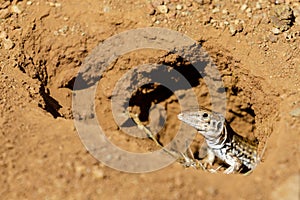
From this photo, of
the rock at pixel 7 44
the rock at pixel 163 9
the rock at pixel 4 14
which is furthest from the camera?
the rock at pixel 163 9

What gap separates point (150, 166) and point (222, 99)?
7.27 feet

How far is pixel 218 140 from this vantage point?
17.9 ft

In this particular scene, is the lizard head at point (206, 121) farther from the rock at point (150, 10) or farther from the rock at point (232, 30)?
the rock at point (150, 10)

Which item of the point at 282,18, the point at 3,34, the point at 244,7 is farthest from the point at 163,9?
the point at 3,34

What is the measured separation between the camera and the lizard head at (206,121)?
16.9 ft

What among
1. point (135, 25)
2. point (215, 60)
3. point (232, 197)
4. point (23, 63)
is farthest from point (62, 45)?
point (232, 197)

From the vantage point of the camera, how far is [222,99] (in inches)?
213

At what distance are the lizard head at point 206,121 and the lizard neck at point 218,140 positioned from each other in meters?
0.04

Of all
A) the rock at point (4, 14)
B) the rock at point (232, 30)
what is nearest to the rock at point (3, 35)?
the rock at point (4, 14)

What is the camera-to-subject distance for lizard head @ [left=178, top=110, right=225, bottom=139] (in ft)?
16.9

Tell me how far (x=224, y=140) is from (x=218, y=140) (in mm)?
69

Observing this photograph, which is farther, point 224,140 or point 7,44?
point 224,140

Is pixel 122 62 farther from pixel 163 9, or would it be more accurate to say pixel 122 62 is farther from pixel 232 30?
pixel 232 30

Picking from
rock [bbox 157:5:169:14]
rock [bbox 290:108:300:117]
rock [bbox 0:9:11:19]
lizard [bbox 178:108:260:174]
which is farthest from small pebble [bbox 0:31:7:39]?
rock [bbox 290:108:300:117]
